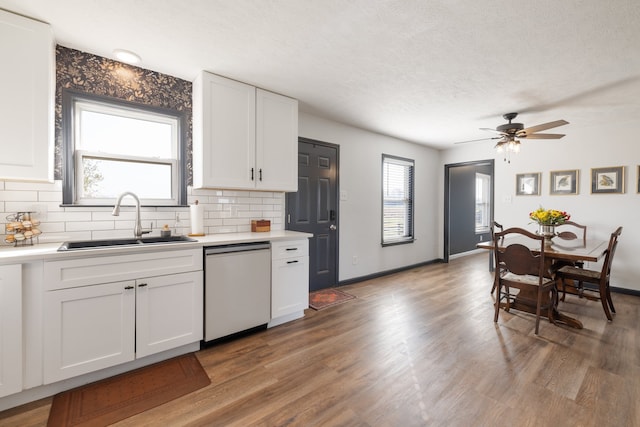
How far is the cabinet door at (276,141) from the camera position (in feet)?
9.62

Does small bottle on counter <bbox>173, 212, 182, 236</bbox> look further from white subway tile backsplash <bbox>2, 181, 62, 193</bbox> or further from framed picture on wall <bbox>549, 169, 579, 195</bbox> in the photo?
framed picture on wall <bbox>549, 169, 579, 195</bbox>

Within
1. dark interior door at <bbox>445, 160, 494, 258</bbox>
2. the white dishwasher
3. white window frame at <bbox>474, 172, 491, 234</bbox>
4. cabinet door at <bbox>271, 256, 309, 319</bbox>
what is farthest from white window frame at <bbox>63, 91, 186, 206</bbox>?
white window frame at <bbox>474, 172, 491, 234</bbox>

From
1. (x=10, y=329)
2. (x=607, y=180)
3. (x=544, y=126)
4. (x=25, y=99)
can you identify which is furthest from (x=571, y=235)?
(x=25, y=99)

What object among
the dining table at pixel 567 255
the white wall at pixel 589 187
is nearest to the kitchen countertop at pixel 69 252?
the dining table at pixel 567 255

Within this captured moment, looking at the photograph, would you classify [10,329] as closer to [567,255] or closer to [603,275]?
[567,255]

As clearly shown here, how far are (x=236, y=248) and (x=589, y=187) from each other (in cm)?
504

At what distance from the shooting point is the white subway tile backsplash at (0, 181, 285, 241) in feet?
6.84

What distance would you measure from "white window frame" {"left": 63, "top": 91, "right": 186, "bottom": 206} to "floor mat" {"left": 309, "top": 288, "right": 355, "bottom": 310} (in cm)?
189

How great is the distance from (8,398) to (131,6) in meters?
2.48

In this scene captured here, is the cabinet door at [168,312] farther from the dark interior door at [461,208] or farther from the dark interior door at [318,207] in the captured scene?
the dark interior door at [461,208]

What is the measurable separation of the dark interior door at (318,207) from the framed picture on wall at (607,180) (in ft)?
→ 12.3

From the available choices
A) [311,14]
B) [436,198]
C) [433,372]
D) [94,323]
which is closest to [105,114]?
[94,323]

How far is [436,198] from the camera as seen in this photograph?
592 cm

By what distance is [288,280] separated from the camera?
9.43 ft
